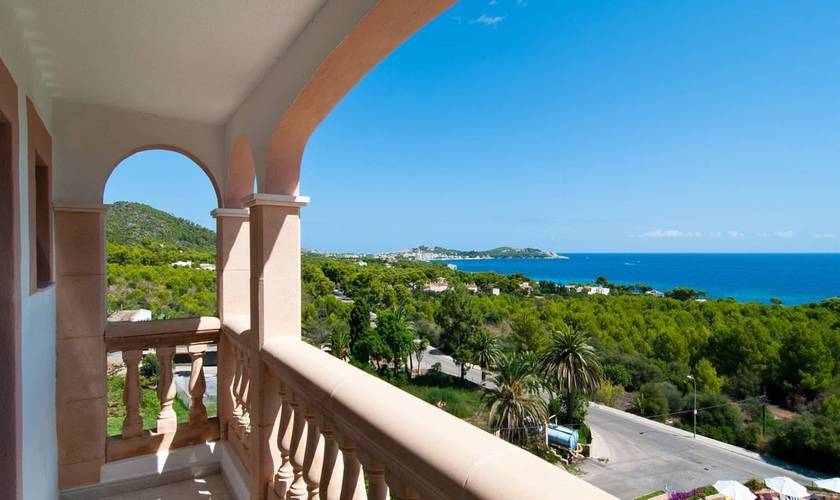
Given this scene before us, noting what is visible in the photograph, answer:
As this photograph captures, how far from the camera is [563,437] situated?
23.6 m

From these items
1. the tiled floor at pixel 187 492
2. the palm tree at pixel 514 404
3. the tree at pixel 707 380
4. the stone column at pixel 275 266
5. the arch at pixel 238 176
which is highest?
the arch at pixel 238 176

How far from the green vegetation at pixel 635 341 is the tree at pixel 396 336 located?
0.28 ft

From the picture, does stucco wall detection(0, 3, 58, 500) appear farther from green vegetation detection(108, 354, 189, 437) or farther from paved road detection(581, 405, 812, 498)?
paved road detection(581, 405, 812, 498)

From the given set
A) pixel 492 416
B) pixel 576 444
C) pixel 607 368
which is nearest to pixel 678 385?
pixel 607 368

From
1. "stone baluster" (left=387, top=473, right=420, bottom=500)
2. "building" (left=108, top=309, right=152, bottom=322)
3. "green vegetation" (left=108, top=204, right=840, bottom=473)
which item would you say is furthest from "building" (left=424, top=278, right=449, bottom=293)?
"stone baluster" (left=387, top=473, right=420, bottom=500)

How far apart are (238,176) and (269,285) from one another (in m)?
1.52

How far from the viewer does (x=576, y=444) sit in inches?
947

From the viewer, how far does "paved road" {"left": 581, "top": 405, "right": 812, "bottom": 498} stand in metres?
21.5

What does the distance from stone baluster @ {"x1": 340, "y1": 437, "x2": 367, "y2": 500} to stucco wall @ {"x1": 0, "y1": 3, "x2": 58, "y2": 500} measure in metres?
1.73

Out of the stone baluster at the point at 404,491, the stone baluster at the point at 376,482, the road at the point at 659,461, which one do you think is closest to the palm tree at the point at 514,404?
the road at the point at 659,461

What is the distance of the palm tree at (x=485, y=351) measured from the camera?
3341 centimetres

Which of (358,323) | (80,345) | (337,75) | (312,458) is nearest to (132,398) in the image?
(80,345)

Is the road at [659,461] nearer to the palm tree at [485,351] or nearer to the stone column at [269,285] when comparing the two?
the palm tree at [485,351]

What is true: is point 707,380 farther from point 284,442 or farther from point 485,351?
point 284,442
